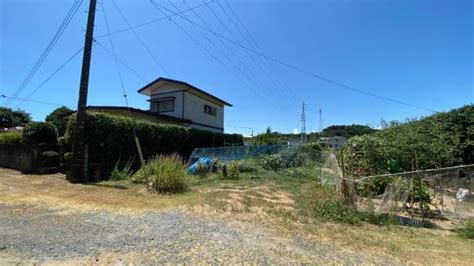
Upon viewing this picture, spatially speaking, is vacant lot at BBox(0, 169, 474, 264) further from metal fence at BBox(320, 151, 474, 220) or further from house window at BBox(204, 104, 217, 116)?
house window at BBox(204, 104, 217, 116)

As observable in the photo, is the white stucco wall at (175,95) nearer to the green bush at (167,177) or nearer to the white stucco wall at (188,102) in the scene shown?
the white stucco wall at (188,102)

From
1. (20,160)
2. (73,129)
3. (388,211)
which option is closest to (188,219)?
(388,211)

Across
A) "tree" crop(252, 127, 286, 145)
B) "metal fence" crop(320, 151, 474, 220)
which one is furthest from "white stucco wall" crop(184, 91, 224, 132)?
"metal fence" crop(320, 151, 474, 220)

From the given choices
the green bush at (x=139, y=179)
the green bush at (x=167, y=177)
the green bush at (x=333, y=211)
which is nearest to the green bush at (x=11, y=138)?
the green bush at (x=139, y=179)

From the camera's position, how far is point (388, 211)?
621 cm

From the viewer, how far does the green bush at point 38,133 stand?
12.2 m

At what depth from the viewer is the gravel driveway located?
379 centimetres

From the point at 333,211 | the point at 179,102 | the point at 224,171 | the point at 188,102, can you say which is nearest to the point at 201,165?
the point at 224,171

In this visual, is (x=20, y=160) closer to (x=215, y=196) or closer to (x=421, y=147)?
(x=215, y=196)

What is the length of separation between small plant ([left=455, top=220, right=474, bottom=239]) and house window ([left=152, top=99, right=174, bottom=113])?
59.1 feet

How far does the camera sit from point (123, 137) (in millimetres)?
12195

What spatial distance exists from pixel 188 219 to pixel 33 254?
263 cm

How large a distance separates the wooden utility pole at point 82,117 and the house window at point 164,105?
9881 mm

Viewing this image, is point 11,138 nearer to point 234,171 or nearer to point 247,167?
point 234,171
